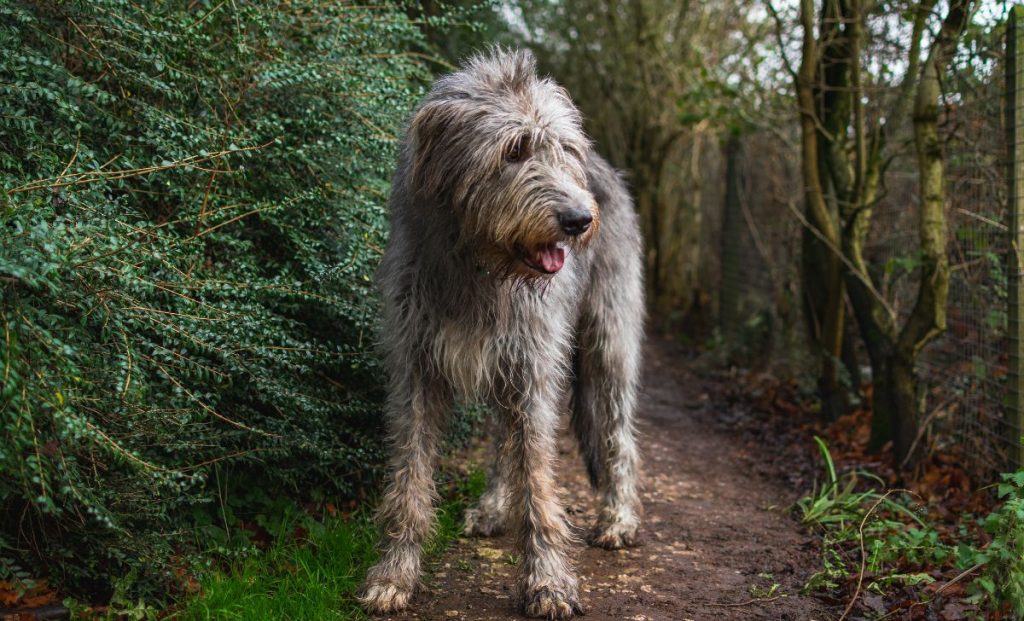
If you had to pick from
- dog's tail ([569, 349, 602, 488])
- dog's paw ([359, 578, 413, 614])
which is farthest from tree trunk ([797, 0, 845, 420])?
dog's paw ([359, 578, 413, 614])

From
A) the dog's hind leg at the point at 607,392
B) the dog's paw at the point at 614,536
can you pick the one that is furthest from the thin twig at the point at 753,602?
the dog's hind leg at the point at 607,392

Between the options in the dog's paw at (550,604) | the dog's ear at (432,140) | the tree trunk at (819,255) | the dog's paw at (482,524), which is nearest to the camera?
the dog's ear at (432,140)

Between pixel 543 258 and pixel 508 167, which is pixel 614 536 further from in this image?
pixel 508 167

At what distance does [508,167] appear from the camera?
10.9 ft

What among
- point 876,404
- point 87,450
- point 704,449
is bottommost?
point 704,449

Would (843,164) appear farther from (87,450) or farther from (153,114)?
(87,450)

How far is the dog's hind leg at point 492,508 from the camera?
4457 mm

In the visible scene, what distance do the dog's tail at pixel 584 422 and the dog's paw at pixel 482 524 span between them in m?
0.58

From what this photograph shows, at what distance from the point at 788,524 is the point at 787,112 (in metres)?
4.09

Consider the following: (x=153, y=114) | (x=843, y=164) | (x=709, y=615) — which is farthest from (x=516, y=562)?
(x=843, y=164)

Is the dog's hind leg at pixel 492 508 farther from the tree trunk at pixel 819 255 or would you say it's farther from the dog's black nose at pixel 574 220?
the tree trunk at pixel 819 255

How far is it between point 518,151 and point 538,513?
1492 mm

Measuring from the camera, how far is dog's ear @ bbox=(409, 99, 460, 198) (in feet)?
11.3

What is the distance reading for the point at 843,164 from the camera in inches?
249
